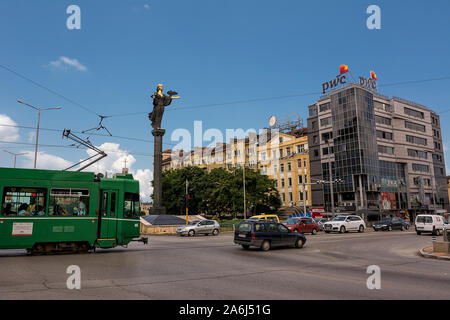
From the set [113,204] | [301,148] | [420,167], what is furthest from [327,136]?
[113,204]

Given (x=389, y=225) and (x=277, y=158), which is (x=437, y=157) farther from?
(x=389, y=225)

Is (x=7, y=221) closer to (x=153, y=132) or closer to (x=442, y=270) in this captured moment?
(x=442, y=270)

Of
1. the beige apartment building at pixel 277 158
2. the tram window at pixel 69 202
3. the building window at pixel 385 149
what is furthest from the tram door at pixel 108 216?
the building window at pixel 385 149

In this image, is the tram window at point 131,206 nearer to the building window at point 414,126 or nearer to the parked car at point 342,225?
the parked car at point 342,225

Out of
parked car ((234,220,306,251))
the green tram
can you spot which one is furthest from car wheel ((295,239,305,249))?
the green tram

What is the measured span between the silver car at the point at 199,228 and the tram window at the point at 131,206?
15.8 m

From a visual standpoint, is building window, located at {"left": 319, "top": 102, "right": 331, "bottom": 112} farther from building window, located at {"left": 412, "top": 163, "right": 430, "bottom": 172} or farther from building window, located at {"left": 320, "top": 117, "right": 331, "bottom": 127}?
building window, located at {"left": 412, "top": 163, "right": 430, "bottom": 172}

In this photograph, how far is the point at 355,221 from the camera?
115ft

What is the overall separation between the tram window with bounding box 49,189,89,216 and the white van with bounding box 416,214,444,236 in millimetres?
27582

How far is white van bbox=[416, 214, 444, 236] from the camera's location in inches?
1150

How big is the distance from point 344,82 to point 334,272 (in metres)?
57.8
